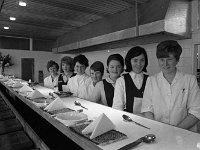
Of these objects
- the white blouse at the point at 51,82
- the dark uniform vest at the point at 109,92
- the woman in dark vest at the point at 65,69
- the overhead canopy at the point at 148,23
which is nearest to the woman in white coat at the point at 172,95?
the dark uniform vest at the point at 109,92

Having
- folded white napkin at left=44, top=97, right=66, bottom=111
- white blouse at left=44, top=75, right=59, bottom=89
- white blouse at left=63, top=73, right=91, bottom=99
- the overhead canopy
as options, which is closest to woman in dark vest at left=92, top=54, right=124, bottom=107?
white blouse at left=63, top=73, right=91, bottom=99

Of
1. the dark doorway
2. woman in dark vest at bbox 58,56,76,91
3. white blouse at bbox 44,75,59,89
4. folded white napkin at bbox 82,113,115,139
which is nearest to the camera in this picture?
folded white napkin at bbox 82,113,115,139

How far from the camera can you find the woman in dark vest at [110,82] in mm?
2010

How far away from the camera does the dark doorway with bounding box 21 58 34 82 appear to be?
7492mm

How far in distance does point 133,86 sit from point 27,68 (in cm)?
680

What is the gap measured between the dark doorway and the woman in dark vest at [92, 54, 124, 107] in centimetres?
623

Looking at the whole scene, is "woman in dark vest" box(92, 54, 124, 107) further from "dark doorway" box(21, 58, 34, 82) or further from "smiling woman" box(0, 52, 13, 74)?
"dark doorway" box(21, 58, 34, 82)

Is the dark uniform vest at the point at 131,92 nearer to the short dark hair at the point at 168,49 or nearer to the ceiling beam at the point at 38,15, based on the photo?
the short dark hair at the point at 168,49

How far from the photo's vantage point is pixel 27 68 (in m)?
7.61

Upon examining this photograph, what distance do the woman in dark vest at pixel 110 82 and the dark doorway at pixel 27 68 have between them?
245 inches

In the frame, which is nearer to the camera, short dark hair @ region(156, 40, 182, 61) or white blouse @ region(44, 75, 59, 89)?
short dark hair @ region(156, 40, 182, 61)

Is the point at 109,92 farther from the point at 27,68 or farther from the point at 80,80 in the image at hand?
the point at 27,68

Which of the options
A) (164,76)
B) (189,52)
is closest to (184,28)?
(189,52)

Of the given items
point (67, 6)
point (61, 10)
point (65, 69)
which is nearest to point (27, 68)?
point (61, 10)
